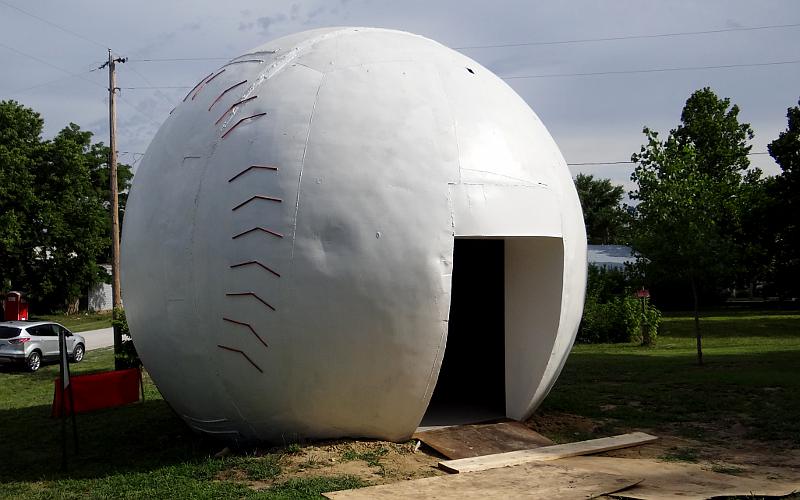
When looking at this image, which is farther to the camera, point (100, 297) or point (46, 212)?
point (100, 297)

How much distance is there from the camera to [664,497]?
647 cm

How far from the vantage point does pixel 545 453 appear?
7.91 m

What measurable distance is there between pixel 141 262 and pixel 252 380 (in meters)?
1.95

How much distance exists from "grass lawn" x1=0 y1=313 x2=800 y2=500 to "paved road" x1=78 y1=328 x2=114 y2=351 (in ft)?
22.3

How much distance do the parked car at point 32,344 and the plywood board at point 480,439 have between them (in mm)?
12591

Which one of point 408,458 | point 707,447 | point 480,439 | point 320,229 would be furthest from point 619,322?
point 320,229

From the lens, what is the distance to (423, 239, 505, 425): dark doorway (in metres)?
11.6

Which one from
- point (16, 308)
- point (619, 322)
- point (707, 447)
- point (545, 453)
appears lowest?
point (707, 447)

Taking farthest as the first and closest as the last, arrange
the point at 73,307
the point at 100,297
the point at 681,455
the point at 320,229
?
1. the point at 100,297
2. the point at 73,307
3. the point at 681,455
4. the point at 320,229

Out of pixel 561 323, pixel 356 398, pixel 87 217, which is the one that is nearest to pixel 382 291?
pixel 356 398

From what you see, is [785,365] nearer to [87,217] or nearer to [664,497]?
[664,497]

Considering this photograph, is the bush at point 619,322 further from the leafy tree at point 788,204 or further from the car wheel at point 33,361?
the car wheel at point 33,361

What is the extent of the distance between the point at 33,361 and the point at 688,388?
1532cm

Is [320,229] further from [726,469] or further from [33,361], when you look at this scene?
[33,361]
